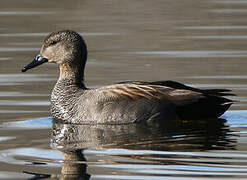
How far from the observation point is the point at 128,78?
51.2 feet

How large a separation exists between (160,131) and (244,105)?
191 centimetres

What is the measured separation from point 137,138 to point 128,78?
164 inches

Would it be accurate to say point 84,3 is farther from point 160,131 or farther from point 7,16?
point 160,131

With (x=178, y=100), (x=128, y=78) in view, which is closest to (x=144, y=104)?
(x=178, y=100)

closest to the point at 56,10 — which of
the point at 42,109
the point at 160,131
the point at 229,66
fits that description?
the point at 229,66

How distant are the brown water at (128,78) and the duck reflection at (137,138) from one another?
1 centimetres

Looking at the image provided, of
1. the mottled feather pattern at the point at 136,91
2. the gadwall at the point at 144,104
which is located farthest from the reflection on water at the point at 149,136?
the mottled feather pattern at the point at 136,91

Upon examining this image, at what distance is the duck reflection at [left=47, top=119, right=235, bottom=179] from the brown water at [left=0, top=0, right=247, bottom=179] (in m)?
0.01

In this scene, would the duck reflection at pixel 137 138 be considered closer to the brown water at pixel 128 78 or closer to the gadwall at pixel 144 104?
the brown water at pixel 128 78

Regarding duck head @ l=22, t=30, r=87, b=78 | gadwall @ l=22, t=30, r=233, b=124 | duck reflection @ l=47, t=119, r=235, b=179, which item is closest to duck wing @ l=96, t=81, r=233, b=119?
gadwall @ l=22, t=30, r=233, b=124

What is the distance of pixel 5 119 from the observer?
509 inches

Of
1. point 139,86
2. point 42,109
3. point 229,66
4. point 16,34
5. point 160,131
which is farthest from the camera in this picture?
point 16,34

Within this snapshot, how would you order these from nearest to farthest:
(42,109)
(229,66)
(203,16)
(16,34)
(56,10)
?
(42,109), (229,66), (16,34), (203,16), (56,10)

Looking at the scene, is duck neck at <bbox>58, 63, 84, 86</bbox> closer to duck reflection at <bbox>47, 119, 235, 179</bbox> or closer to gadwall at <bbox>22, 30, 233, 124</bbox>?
gadwall at <bbox>22, 30, 233, 124</bbox>
